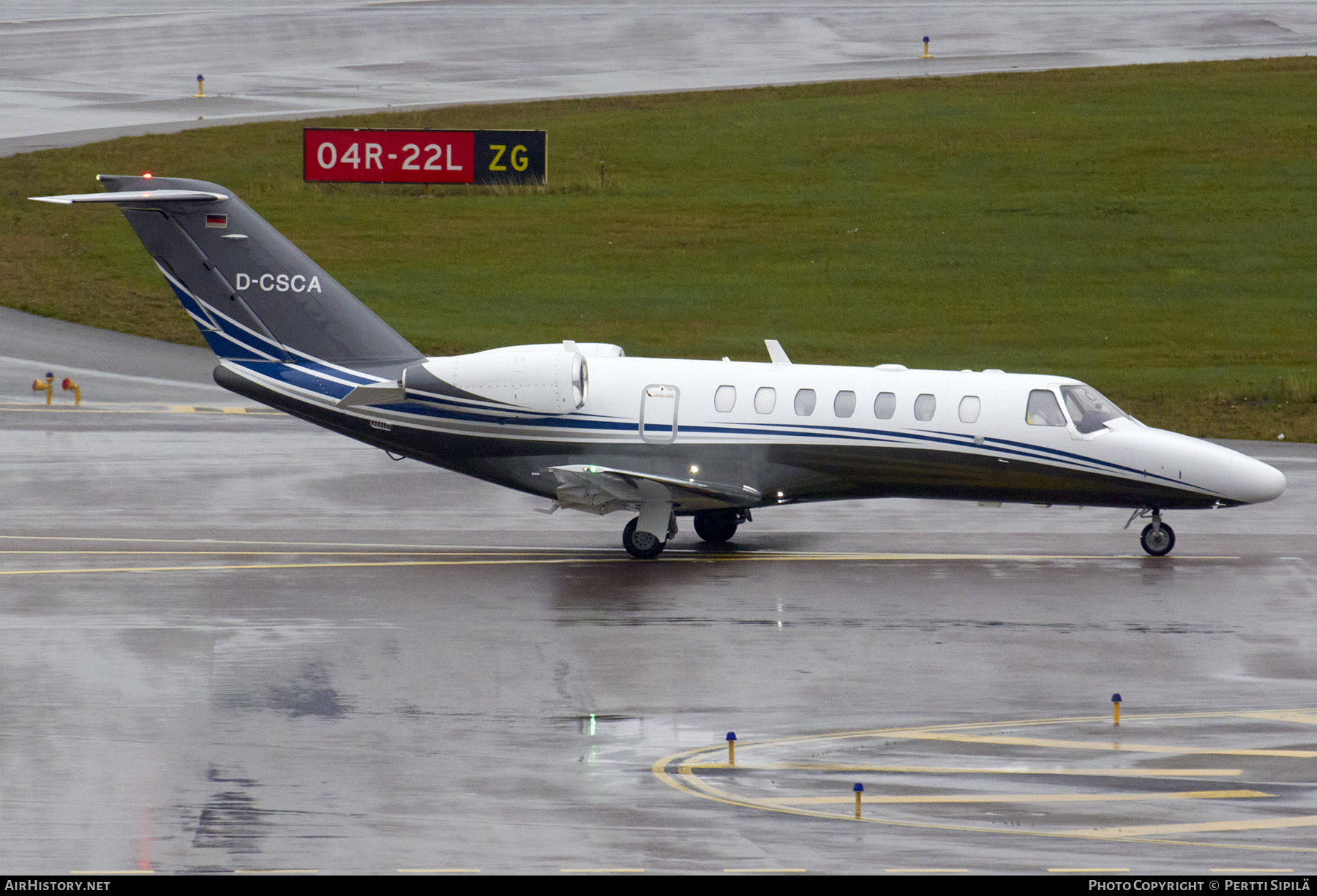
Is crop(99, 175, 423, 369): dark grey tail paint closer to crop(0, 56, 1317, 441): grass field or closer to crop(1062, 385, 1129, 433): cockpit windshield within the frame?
crop(1062, 385, 1129, 433): cockpit windshield

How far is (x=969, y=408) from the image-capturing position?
27.6 m

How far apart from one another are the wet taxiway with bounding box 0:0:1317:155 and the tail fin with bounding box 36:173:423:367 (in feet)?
134

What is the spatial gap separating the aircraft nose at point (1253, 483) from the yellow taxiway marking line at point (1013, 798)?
1157 centimetres

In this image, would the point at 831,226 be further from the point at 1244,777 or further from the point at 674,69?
the point at 1244,777

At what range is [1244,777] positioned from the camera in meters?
17.0

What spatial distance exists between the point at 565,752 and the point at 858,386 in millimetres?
11629

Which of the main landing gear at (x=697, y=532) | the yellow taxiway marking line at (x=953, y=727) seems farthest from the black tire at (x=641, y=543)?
the yellow taxiway marking line at (x=953, y=727)

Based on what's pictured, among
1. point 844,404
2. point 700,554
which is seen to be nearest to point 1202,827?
point 844,404

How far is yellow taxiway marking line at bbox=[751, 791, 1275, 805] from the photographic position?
16.2 meters

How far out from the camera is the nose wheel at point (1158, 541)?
2803 cm

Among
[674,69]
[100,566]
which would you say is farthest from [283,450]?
[674,69]

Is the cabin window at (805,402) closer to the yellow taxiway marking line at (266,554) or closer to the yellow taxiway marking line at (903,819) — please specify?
the yellow taxiway marking line at (266,554)

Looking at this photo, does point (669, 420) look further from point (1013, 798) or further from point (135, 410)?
point (135, 410)

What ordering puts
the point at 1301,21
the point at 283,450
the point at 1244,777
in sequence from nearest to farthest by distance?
the point at 1244,777 → the point at 283,450 → the point at 1301,21
